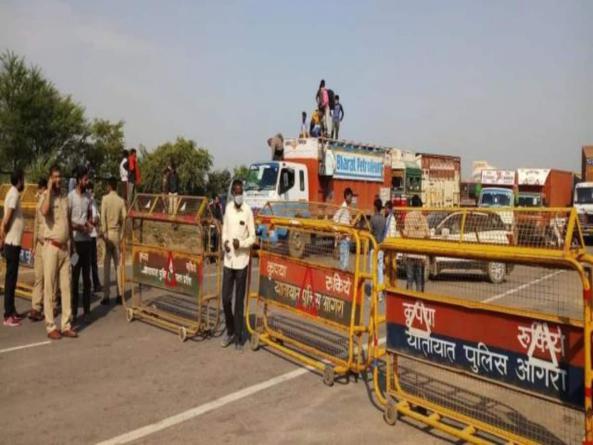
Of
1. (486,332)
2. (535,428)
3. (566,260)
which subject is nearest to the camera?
(566,260)

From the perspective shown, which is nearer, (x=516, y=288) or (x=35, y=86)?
(x=516, y=288)

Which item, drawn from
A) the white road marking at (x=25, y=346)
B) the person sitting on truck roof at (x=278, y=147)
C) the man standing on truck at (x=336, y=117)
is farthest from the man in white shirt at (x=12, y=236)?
the man standing on truck at (x=336, y=117)

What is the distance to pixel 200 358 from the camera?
640 cm

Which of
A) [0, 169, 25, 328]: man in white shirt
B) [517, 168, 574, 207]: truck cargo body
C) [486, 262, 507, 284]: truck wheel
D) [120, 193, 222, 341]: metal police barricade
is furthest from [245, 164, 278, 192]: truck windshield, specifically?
[517, 168, 574, 207]: truck cargo body

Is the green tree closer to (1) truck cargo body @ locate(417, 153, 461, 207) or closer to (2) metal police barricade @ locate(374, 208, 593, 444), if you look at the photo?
(1) truck cargo body @ locate(417, 153, 461, 207)

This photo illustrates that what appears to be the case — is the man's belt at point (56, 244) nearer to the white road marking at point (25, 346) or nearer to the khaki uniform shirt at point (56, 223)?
the khaki uniform shirt at point (56, 223)

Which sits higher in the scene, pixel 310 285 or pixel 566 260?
pixel 566 260

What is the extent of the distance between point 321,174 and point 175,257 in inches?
473

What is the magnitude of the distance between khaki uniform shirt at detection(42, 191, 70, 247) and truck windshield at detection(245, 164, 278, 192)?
1030 centimetres

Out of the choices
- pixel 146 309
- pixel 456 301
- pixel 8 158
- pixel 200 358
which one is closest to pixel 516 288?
pixel 456 301

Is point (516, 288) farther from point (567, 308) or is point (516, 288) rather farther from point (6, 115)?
point (6, 115)

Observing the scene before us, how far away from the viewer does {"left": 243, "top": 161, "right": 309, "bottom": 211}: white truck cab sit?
1716cm

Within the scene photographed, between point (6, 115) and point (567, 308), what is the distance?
116 ft

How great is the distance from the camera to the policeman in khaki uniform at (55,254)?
709 cm
